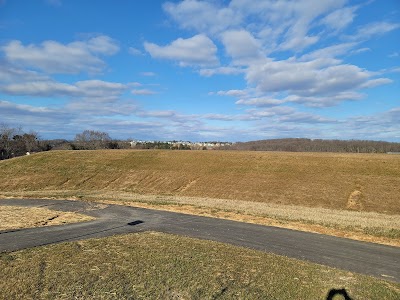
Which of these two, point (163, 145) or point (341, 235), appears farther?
point (163, 145)

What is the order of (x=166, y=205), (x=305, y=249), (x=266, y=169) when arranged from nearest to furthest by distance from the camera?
(x=305, y=249) < (x=166, y=205) < (x=266, y=169)

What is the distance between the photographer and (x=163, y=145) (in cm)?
12738

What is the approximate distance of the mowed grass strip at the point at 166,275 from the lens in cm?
846

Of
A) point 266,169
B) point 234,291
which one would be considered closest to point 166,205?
point 234,291

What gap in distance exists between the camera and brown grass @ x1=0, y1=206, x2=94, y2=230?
17208mm

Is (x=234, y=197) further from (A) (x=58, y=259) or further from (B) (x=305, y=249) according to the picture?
(A) (x=58, y=259)

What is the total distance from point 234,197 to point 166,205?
11.3m

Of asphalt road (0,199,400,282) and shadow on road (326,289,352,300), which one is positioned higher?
shadow on road (326,289,352,300)

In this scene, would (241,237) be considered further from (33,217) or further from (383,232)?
(33,217)

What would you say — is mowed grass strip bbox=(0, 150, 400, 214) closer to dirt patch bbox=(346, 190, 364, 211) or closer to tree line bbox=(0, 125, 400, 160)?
dirt patch bbox=(346, 190, 364, 211)

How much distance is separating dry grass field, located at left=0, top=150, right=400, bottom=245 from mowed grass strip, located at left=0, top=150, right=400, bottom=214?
0.09m

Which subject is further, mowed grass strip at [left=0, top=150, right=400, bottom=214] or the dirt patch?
mowed grass strip at [left=0, top=150, right=400, bottom=214]

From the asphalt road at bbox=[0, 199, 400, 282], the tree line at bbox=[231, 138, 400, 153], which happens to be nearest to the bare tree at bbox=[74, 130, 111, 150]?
the tree line at bbox=[231, 138, 400, 153]

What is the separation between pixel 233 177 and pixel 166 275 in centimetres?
3471
